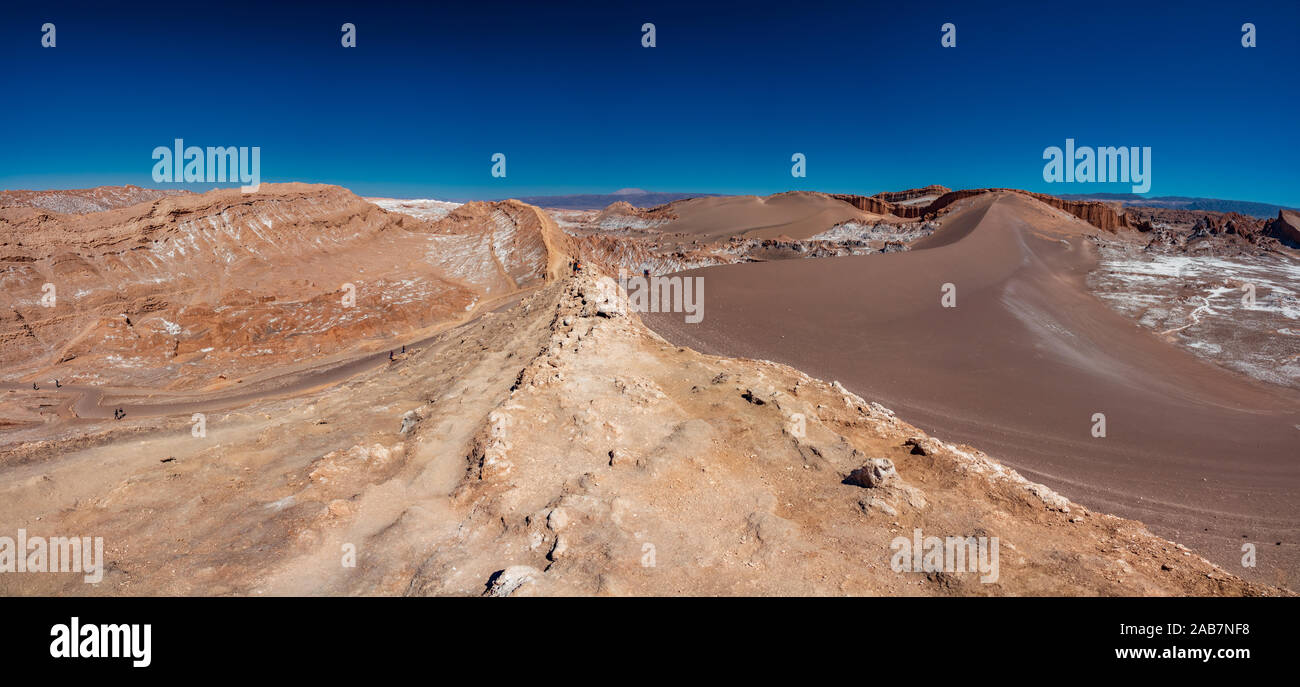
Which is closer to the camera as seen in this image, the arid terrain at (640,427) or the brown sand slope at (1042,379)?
the arid terrain at (640,427)

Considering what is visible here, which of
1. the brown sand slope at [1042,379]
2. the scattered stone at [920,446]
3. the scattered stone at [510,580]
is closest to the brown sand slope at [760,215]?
the brown sand slope at [1042,379]

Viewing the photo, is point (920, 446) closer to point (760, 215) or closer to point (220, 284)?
point (220, 284)

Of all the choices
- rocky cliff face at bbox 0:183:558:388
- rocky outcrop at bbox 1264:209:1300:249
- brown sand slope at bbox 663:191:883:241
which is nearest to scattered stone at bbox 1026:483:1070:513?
rocky cliff face at bbox 0:183:558:388

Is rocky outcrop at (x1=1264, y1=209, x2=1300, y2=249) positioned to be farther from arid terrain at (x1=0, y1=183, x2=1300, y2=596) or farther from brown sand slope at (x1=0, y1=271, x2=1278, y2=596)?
brown sand slope at (x1=0, y1=271, x2=1278, y2=596)

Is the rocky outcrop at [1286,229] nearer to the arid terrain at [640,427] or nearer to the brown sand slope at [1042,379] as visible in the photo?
the arid terrain at [640,427]

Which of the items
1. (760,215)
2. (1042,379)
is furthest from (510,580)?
(760,215)

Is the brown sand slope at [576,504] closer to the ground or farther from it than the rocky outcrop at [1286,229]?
closer to the ground
